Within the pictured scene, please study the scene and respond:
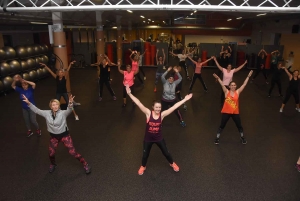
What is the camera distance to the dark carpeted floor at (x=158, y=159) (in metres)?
3.77

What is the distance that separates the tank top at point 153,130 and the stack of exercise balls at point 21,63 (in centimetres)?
718

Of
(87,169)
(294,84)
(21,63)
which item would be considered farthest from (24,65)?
(294,84)

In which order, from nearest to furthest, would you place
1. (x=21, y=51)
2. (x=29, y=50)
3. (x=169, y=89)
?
(x=169, y=89) < (x=21, y=51) < (x=29, y=50)

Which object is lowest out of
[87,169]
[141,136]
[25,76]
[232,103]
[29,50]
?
[141,136]

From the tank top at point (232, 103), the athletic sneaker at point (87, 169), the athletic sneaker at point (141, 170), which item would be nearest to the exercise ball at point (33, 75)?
the athletic sneaker at point (87, 169)

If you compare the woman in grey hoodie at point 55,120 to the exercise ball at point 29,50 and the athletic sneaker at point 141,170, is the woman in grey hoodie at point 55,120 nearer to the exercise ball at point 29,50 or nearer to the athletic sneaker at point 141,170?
the athletic sneaker at point 141,170

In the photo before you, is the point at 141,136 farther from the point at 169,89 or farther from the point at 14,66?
the point at 14,66

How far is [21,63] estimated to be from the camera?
987 cm

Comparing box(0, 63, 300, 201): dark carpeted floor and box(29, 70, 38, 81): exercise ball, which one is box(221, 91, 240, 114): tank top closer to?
box(0, 63, 300, 201): dark carpeted floor

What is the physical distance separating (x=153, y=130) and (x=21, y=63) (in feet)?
27.0

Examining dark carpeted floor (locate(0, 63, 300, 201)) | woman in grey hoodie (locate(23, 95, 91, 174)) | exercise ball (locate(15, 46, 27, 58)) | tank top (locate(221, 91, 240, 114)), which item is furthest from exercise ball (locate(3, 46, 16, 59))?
tank top (locate(221, 91, 240, 114))

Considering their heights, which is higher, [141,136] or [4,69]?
[4,69]

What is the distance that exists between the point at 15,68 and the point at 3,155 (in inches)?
217

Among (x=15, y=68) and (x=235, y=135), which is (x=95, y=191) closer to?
(x=235, y=135)
